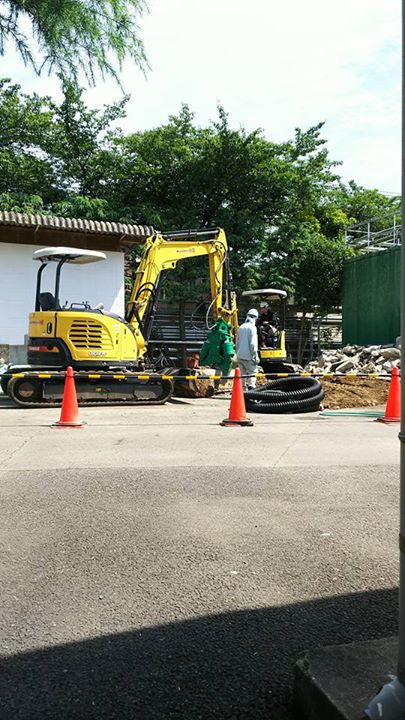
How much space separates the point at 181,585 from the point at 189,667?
93 cm

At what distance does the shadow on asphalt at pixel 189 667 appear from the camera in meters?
2.59

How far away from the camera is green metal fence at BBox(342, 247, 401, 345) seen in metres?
25.7

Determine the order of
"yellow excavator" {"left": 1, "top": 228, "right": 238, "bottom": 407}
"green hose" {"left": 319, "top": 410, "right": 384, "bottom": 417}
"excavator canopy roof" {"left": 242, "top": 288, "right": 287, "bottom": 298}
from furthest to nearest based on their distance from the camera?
"excavator canopy roof" {"left": 242, "top": 288, "right": 287, "bottom": 298}
"yellow excavator" {"left": 1, "top": 228, "right": 238, "bottom": 407}
"green hose" {"left": 319, "top": 410, "right": 384, "bottom": 417}

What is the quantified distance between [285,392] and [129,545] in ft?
29.9

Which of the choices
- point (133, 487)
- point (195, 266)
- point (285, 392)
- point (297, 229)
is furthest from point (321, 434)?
point (297, 229)

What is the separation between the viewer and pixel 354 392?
51.6 feet

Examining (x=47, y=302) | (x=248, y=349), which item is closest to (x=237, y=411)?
(x=248, y=349)

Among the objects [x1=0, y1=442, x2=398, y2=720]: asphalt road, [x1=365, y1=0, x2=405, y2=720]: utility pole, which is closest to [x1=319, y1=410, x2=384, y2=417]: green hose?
[x1=0, y1=442, x2=398, y2=720]: asphalt road

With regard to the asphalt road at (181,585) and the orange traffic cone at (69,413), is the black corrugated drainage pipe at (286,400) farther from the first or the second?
the asphalt road at (181,585)

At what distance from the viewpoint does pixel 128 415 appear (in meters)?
12.4

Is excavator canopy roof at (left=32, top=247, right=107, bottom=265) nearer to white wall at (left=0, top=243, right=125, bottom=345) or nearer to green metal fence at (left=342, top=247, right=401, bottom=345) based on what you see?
white wall at (left=0, top=243, right=125, bottom=345)

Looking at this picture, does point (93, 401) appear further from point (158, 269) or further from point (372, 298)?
point (372, 298)

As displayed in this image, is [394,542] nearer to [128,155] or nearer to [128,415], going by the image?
[128,415]

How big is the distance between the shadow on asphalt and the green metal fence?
22.0 m
